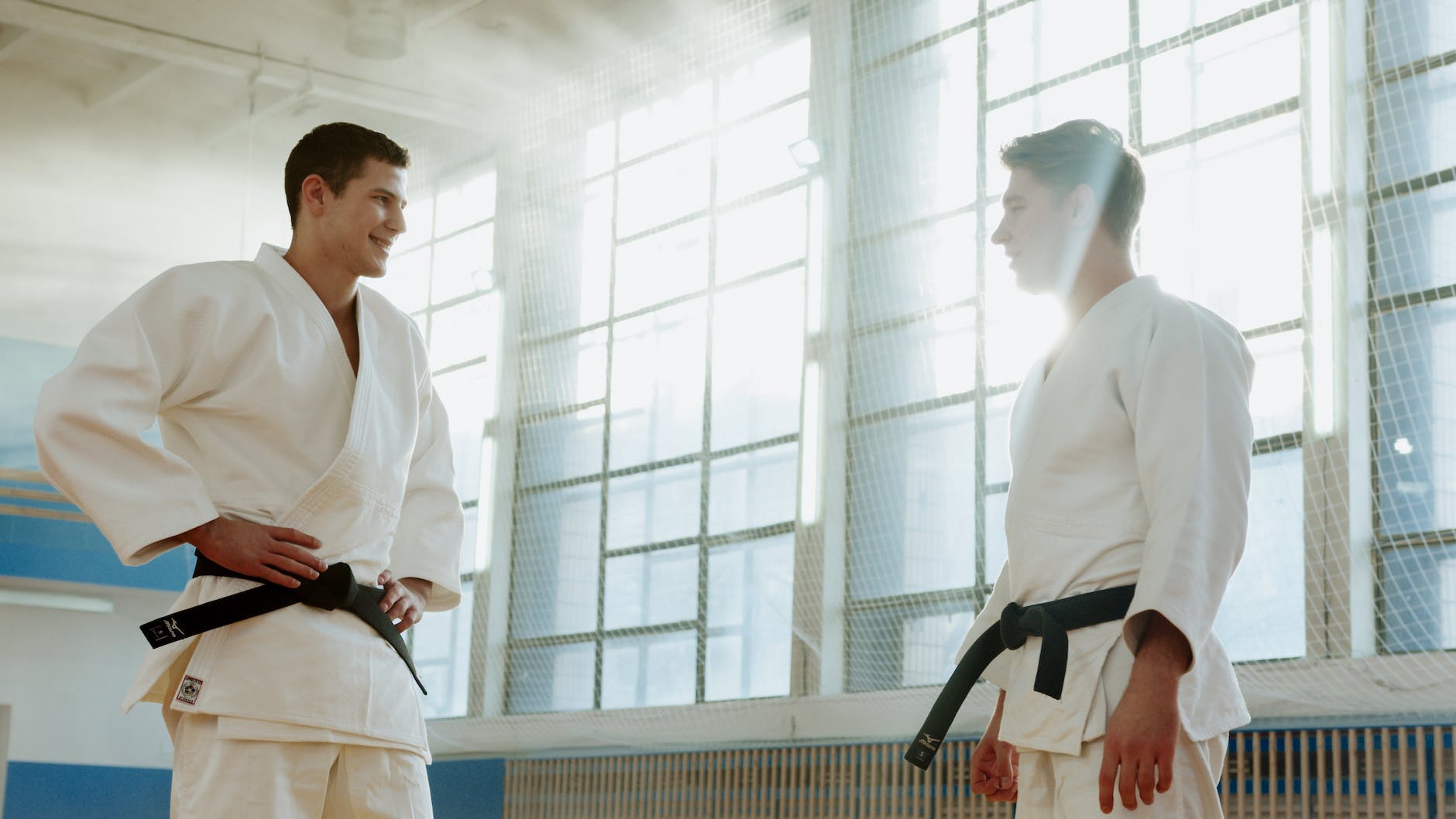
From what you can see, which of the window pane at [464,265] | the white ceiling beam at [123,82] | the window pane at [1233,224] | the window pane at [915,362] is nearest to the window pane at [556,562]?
the window pane at [464,265]

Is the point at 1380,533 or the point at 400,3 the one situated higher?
the point at 400,3

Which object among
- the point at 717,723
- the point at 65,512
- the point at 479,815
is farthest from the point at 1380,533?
the point at 65,512

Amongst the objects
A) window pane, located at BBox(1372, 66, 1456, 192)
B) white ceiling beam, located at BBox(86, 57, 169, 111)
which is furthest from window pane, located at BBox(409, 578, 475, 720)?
window pane, located at BBox(1372, 66, 1456, 192)

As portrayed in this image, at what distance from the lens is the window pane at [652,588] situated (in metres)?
9.07

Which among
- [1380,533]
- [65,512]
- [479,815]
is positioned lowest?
[479,815]

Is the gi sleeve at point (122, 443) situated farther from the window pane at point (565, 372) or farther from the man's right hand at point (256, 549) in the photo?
the window pane at point (565, 372)

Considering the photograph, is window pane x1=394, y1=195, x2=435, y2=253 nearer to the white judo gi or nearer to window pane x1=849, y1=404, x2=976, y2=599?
window pane x1=849, y1=404, x2=976, y2=599

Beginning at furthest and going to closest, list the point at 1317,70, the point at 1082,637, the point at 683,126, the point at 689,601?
the point at 683,126 → the point at 689,601 → the point at 1317,70 → the point at 1082,637

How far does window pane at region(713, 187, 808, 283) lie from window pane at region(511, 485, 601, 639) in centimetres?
180

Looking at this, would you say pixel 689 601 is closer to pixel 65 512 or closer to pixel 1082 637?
pixel 65 512

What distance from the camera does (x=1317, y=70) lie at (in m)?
6.27

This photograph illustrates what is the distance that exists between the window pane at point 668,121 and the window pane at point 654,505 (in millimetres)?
2124

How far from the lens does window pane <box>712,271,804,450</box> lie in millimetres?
8594

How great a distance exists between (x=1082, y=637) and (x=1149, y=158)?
540 centimetres
